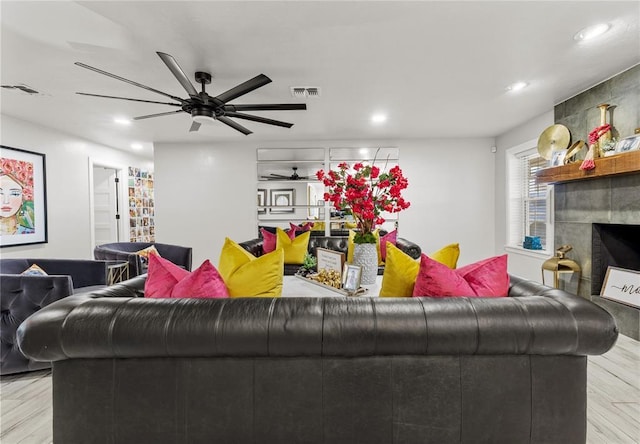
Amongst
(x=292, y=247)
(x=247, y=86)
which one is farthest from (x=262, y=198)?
(x=247, y=86)

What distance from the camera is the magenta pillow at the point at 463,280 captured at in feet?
4.30

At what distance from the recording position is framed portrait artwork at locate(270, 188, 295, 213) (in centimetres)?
560

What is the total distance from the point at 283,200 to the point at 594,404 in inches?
182

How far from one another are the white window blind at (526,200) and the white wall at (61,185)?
6.70 metres

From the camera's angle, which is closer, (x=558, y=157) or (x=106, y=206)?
(x=558, y=157)

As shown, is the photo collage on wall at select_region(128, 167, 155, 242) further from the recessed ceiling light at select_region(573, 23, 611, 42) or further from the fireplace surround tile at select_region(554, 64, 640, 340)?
the fireplace surround tile at select_region(554, 64, 640, 340)

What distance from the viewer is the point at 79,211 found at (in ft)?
16.3

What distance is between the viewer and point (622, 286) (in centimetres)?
287

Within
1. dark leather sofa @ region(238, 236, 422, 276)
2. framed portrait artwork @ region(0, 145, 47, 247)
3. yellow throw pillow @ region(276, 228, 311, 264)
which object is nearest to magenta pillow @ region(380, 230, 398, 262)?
dark leather sofa @ region(238, 236, 422, 276)

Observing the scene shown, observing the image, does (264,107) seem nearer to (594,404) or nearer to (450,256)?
(450,256)

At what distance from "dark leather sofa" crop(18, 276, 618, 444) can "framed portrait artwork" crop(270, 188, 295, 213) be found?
4.54 meters

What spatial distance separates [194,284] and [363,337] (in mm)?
724

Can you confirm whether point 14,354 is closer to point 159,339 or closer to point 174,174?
point 159,339

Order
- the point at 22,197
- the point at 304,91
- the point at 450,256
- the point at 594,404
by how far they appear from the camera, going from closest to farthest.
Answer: the point at 450,256, the point at 594,404, the point at 304,91, the point at 22,197
